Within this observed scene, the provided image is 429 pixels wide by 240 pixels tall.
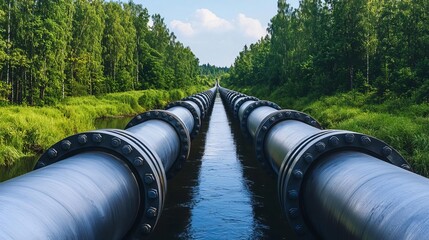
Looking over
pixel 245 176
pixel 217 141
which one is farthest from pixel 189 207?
pixel 217 141

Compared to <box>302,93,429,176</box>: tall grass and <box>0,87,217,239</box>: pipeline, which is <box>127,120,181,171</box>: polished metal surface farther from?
<box>302,93,429,176</box>: tall grass

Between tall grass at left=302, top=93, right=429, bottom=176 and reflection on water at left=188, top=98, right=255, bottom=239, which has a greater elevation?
tall grass at left=302, top=93, right=429, bottom=176

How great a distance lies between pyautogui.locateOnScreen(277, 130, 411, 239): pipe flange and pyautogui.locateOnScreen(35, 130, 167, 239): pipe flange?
1.70 m

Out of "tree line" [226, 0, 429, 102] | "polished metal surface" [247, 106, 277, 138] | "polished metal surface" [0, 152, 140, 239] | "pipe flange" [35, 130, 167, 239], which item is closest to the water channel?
"polished metal surface" [247, 106, 277, 138]

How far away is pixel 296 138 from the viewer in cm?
782

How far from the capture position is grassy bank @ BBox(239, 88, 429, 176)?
54.5 feet

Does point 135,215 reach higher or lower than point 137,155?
lower

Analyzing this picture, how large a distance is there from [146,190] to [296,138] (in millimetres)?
3016

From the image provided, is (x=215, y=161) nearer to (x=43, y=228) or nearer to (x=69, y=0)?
(x=43, y=228)

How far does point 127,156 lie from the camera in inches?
233

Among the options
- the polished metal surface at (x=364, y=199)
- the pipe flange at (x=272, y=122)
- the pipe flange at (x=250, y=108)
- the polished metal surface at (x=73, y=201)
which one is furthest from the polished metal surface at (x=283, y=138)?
the pipe flange at (x=250, y=108)

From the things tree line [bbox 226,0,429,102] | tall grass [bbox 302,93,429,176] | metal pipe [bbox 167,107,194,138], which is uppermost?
tree line [bbox 226,0,429,102]

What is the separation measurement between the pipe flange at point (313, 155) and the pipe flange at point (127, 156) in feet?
5.57

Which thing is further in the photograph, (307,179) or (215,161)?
(215,161)
